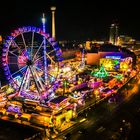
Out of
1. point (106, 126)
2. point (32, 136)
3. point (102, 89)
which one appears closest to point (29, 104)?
point (32, 136)

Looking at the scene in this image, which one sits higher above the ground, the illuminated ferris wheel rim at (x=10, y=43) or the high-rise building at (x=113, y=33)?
the high-rise building at (x=113, y=33)

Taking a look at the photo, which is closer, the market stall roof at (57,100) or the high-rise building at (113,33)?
the market stall roof at (57,100)

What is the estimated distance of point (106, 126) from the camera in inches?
1502

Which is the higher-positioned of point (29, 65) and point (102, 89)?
point (29, 65)

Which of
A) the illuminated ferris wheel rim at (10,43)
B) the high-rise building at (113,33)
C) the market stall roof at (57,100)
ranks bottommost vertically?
the market stall roof at (57,100)

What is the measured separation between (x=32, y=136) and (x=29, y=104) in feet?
29.9

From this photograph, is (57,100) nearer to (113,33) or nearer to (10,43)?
(10,43)

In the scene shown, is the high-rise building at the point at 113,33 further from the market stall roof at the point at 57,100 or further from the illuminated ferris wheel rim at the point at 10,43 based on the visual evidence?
the market stall roof at the point at 57,100

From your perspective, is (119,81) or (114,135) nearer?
(114,135)

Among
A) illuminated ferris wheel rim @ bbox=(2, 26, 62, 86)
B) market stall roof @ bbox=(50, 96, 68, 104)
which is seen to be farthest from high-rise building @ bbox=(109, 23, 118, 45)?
market stall roof @ bbox=(50, 96, 68, 104)

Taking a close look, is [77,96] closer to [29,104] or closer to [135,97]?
[29,104]

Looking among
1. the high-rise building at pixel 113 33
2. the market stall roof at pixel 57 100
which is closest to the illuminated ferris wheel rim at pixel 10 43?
the market stall roof at pixel 57 100

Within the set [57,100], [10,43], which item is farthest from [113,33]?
[10,43]

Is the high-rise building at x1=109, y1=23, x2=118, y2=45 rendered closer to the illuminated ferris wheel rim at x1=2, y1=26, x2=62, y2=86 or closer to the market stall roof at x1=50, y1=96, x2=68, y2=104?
the illuminated ferris wheel rim at x1=2, y1=26, x2=62, y2=86
